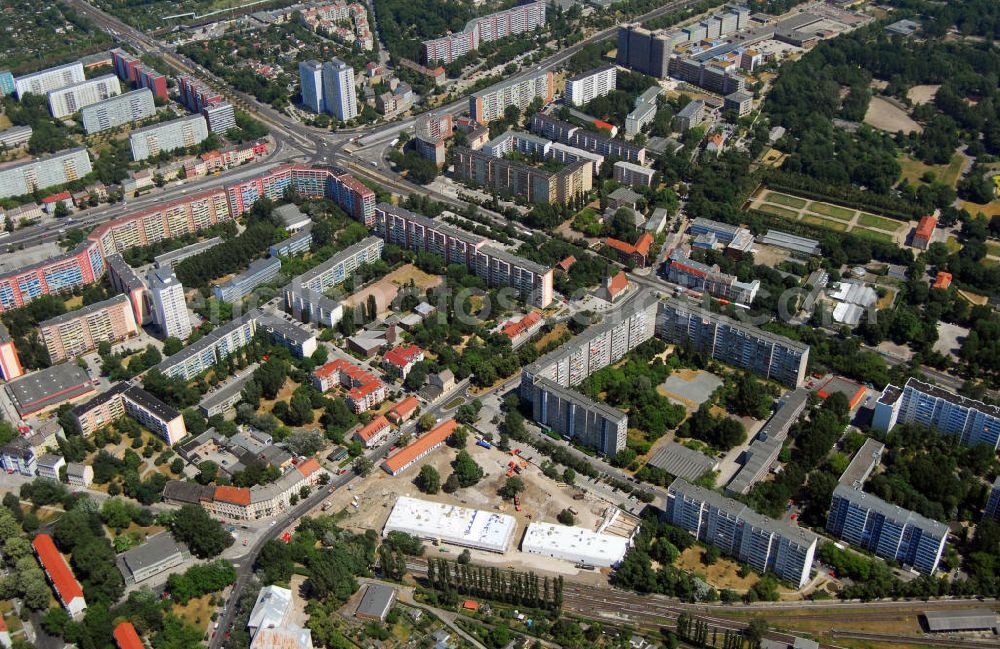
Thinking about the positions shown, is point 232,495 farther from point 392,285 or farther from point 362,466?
point 392,285

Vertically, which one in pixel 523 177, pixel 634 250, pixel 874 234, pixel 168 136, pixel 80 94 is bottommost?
pixel 874 234

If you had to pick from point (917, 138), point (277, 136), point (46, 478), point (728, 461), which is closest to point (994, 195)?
point (917, 138)

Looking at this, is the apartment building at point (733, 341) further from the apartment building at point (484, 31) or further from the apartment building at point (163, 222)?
the apartment building at point (484, 31)

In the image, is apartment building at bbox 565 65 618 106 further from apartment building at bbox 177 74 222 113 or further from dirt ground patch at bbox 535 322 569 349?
dirt ground patch at bbox 535 322 569 349

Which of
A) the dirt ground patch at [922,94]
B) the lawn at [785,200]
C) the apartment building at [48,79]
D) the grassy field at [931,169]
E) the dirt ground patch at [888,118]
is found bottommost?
the lawn at [785,200]

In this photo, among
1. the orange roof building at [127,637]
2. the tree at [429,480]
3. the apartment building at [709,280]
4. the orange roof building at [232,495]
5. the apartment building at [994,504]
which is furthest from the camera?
the apartment building at [709,280]

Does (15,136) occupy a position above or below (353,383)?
above

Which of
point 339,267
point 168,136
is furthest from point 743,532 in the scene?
point 168,136

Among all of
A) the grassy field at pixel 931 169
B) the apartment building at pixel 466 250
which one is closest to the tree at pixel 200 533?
the apartment building at pixel 466 250
